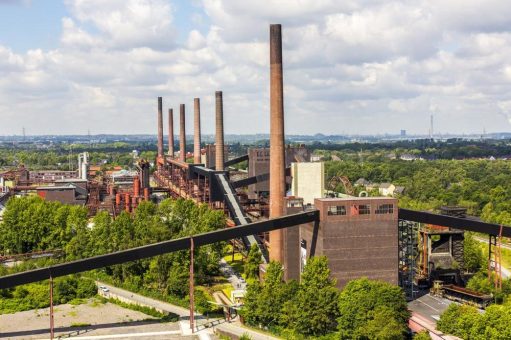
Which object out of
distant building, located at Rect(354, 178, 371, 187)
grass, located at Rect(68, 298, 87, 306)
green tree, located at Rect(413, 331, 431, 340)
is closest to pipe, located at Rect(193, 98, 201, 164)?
distant building, located at Rect(354, 178, 371, 187)

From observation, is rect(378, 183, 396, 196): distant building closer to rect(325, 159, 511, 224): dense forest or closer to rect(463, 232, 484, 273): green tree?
rect(325, 159, 511, 224): dense forest

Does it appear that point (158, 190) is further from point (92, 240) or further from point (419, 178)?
point (419, 178)

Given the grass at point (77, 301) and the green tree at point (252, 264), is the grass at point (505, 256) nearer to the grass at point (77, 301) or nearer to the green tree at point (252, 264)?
the green tree at point (252, 264)

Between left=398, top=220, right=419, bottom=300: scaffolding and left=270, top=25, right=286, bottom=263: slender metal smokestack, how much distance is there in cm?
1296

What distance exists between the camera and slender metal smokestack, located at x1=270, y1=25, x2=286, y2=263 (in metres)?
63.5

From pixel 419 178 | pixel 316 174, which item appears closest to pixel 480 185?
pixel 419 178

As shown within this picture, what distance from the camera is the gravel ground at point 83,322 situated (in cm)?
4903

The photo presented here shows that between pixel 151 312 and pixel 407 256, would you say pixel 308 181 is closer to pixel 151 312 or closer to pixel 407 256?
pixel 407 256

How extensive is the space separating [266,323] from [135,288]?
62.3ft

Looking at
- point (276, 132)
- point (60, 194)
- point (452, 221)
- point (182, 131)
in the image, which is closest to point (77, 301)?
point (276, 132)

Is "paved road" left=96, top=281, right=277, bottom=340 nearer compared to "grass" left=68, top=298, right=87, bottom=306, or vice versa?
"paved road" left=96, top=281, right=277, bottom=340

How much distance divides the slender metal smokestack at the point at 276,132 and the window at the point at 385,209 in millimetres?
12464

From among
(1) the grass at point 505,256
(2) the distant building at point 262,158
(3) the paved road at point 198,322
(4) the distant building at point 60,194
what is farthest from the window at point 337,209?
Answer: (4) the distant building at point 60,194

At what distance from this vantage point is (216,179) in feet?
304
